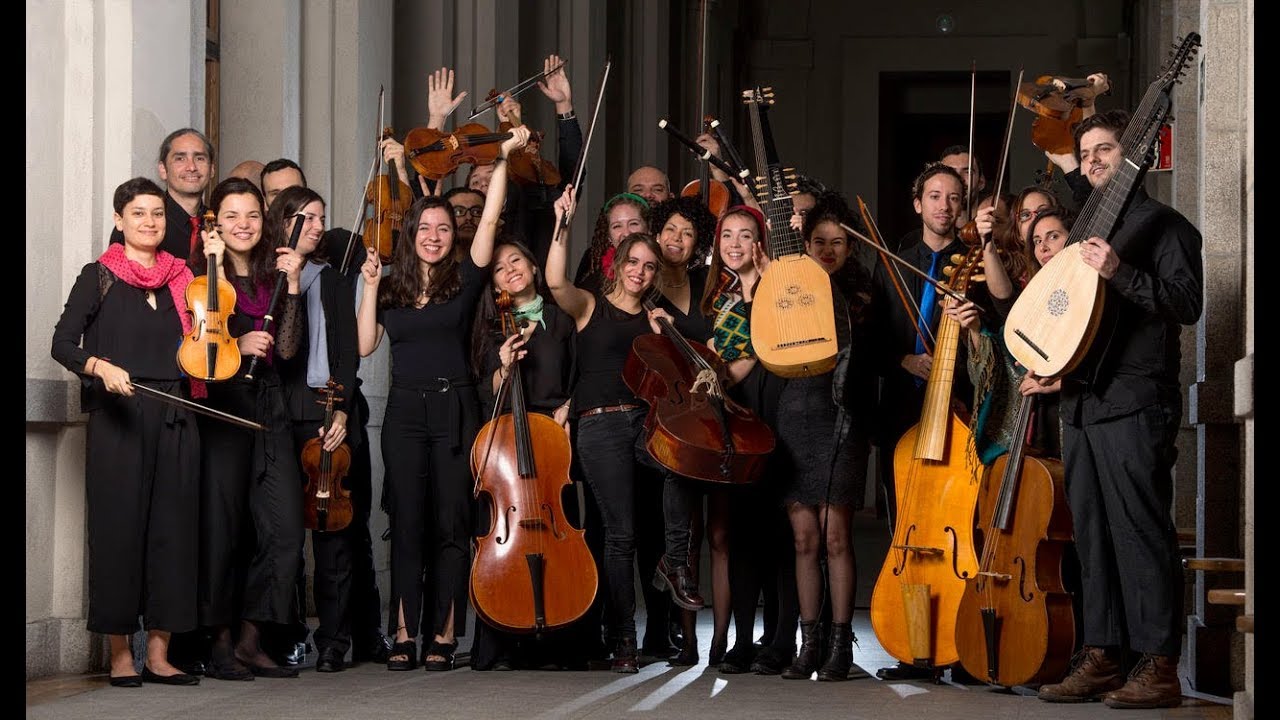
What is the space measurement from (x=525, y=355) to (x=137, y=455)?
52.5 inches

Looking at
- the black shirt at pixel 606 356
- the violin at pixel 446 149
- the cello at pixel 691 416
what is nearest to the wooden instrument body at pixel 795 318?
the cello at pixel 691 416

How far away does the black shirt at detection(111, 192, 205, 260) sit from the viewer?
605 centimetres

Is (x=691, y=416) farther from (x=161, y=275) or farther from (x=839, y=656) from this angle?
(x=161, y=275)

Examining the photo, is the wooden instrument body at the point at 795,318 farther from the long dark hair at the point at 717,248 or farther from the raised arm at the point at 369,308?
the raised arm at the point at 369,308

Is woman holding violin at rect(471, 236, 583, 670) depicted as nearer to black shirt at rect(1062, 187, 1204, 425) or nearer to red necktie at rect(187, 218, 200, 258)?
red necktie at rect(187, 218, 200, 258)

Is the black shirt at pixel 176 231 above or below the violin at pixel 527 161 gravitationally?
below

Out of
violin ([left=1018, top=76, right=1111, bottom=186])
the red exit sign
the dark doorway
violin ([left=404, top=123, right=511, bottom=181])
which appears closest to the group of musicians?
violin ([left=1018, top=76, right=1111, bottom=186])

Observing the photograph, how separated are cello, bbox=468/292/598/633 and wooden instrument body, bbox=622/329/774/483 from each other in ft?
1.08

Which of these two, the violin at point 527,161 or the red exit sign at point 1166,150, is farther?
the red exit sign at point 1166,150

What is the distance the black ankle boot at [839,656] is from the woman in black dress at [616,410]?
664mm

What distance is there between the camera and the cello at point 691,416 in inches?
223

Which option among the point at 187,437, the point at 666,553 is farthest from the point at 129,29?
the point at 666,553

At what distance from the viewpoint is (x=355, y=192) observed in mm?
8406

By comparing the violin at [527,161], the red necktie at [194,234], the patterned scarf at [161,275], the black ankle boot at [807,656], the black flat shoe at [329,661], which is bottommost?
the black flat shoe at [329,661]
